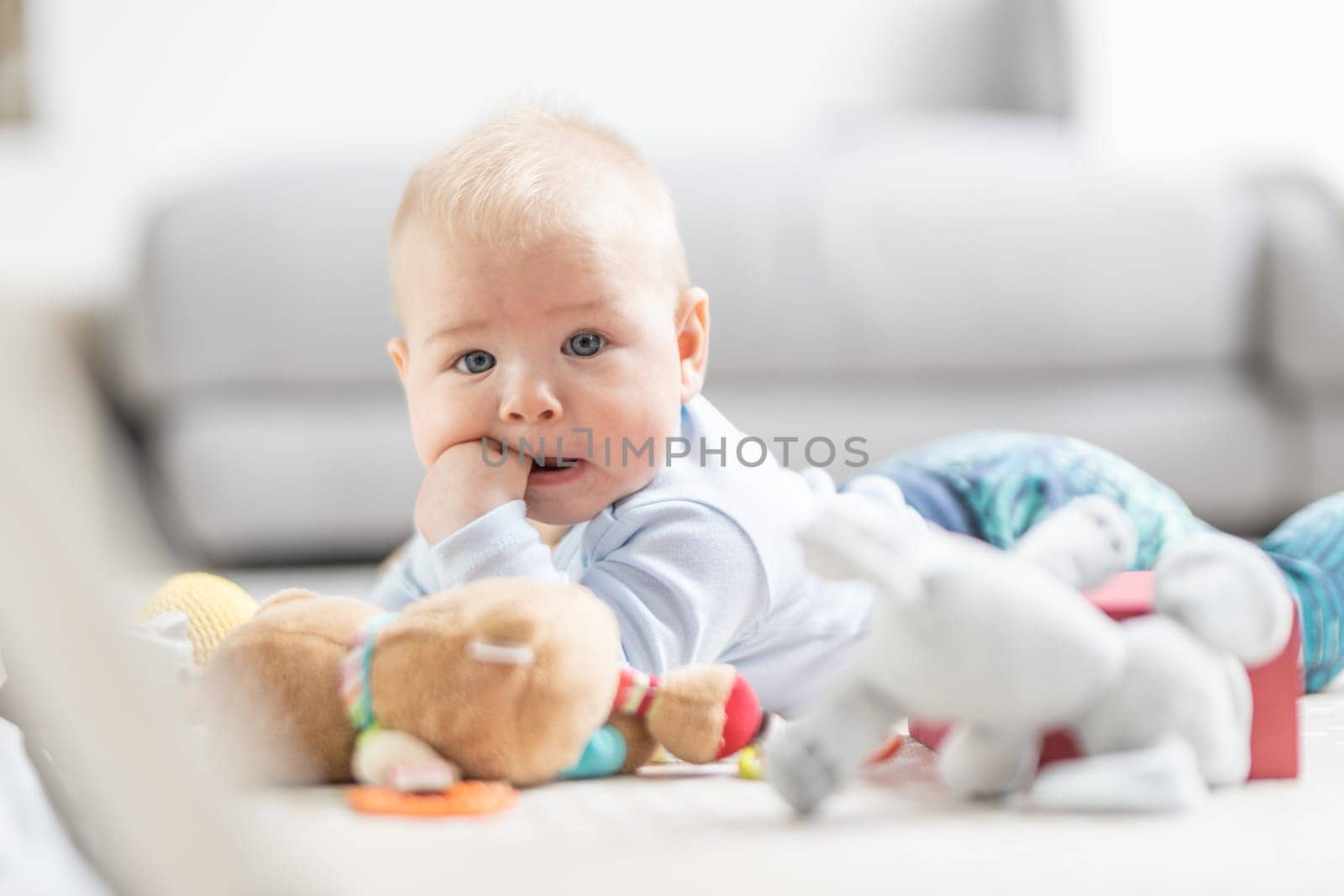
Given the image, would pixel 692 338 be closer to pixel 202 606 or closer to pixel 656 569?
pixel 656 569

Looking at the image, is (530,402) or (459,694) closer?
(459,694)

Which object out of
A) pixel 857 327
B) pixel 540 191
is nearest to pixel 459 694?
pixel 540 191

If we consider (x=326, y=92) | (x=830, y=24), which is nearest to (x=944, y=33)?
(x=830, y=24)

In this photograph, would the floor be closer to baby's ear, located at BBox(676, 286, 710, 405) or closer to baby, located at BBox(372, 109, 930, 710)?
baby, located at BBox(372, 109, 930, 710)

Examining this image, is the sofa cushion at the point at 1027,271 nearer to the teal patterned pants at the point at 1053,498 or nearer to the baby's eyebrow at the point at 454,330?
the teal patterned pants at the point at 1053,498

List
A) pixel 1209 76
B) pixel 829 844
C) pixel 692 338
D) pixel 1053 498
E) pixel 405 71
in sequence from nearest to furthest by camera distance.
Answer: pixel 829 844, pixel 692 338, pixel 1053 498, pixel 1209 76, pixel 405 71

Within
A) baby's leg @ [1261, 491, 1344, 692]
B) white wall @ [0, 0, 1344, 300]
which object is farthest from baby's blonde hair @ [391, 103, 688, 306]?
white wall @ [0, 0, 1344, 300]

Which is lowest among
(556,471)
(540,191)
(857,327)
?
(857,327)

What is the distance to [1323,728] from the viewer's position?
0.74 m

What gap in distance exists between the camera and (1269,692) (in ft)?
1.88

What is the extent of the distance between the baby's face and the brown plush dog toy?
122 millimetres

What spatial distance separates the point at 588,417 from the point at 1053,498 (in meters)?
0.39

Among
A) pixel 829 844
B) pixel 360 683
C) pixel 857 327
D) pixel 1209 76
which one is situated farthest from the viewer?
pixel 1209 76

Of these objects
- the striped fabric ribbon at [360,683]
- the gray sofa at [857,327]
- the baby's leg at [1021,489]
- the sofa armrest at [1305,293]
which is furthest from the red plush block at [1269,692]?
the sofa armrest at [1305,293]
